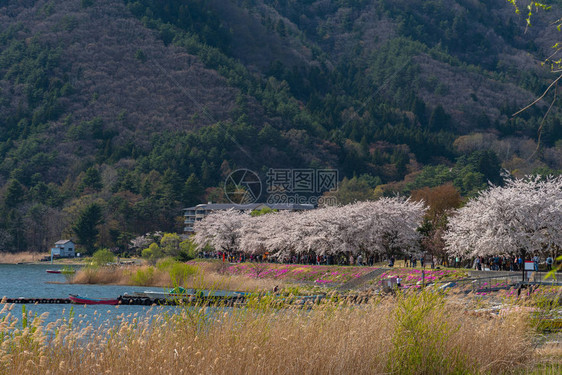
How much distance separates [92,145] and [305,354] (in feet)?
639

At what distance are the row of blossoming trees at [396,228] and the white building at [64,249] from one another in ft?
139

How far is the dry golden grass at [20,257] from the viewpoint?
431ft

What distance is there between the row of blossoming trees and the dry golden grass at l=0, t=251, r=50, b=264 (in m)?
47.7

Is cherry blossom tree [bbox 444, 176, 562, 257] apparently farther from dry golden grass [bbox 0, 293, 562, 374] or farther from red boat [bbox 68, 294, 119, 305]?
dry golden grass [bbox 0, 293, 562, 374]

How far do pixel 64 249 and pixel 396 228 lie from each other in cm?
8370

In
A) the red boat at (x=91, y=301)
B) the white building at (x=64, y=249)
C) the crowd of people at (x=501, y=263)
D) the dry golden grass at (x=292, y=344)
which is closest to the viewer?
the dry golden grass at (x=292, y=344)

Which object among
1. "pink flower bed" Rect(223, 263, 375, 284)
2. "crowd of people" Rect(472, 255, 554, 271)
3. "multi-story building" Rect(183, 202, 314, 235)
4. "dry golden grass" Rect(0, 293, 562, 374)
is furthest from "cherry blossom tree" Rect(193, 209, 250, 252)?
"dry golden grass" Rect(0, 293, 562, 374)

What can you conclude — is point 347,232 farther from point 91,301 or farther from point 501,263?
point 91,301

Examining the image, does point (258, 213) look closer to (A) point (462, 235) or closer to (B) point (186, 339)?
(A) point (462, 235)

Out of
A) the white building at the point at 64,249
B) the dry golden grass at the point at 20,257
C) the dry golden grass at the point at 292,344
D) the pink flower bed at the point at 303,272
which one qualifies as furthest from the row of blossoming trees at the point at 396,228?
the dry golden grass at the point at 20,257

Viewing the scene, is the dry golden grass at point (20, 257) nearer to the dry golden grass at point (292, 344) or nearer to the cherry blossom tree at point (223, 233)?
the cherry blossom tree at point (223, 233)

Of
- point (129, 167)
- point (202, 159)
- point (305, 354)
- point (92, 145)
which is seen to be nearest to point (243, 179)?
point (202, 159)

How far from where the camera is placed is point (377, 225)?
68.6 metres

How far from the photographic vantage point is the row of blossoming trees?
5044 cm
